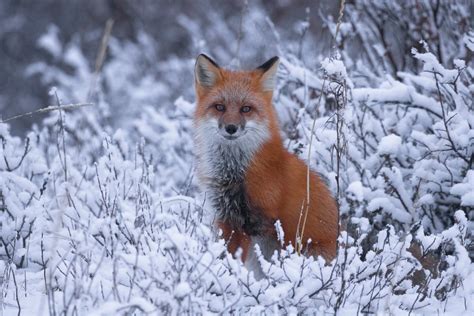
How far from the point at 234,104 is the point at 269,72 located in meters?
0.48

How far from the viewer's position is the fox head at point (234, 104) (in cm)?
614

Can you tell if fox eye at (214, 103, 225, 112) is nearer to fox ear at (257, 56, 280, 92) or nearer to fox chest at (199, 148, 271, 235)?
fox chest at (199, 148, 271, 235)

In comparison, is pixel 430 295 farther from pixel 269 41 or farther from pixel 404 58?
pixel 269 41

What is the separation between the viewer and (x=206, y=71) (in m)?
6.48

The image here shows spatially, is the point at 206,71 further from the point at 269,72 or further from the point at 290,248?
the point at 290,248

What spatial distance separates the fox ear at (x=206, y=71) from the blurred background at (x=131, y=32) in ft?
25.4

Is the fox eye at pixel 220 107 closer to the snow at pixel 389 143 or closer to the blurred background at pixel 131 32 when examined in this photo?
the snow at pixel 389 143

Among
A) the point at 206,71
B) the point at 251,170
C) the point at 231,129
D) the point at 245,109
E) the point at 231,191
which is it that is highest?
the point at 206,71

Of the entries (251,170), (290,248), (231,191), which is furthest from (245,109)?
(290,248)

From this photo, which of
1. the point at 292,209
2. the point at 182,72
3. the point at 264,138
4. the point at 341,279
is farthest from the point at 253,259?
the point at 182,72

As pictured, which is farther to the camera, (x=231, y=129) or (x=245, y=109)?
(x=245, y=109)

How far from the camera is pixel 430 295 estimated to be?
191 inches

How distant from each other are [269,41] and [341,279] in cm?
899

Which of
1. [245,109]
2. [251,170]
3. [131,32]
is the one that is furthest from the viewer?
[131,32]
